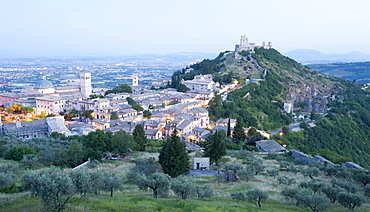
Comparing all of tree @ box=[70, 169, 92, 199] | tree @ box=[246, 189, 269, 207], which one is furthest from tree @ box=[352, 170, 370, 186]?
tree @ box=[70, 169, 92, 199]

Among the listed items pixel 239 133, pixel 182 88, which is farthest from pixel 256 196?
pixel 182 88

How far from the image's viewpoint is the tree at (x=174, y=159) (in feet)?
85.0

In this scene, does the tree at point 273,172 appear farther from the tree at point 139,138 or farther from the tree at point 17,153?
the tree at point 17,153

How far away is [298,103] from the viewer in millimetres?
88125

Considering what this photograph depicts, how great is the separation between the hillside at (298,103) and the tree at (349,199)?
18107 millimetres

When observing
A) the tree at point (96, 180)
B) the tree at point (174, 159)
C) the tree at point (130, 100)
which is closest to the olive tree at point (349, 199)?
the tree at point (174, 159)

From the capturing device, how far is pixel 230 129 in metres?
49.2

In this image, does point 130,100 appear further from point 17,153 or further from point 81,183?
point 81,183

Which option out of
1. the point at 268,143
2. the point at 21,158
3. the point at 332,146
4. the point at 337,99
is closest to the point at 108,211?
the point at 21,158

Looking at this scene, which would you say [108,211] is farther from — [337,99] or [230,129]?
[337,99]

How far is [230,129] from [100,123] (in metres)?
22.9

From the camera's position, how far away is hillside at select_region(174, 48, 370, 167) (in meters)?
59.5

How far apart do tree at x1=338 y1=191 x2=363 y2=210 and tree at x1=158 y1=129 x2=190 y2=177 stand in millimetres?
13523

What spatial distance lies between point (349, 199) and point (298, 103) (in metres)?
76.4
